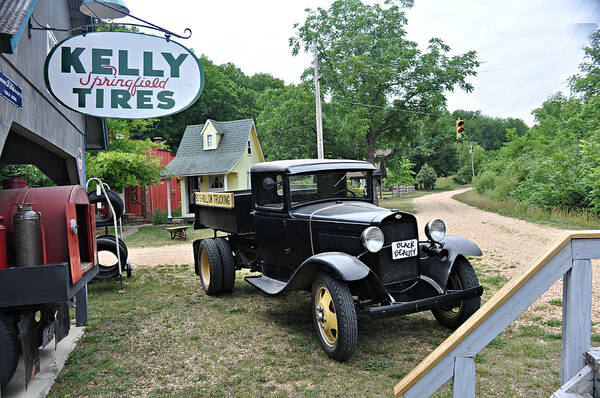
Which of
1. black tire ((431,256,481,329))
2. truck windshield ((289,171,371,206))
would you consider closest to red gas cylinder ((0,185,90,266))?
truck windshield ((289,171,371,206))

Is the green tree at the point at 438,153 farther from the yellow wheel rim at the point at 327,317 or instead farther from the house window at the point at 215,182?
the yellow wheel rim at the point at 327,317

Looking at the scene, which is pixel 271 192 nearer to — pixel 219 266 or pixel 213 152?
pixel 219 266

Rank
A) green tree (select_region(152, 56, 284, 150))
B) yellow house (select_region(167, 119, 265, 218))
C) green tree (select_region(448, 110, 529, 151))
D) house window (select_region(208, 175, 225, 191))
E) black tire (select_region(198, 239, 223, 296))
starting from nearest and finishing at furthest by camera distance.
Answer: black tire (select_region(198, 239, 223, 296)) < yellow house (select_region(167, 119, 265, 218)) < house window (select_region(208, 175, 225, 191)) < green tree (select_region(152, 56, 284, 150)) < green tree (select_region(448, 110, 529, 151))

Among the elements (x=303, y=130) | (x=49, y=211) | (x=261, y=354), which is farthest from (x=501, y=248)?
(x=303, y=130)

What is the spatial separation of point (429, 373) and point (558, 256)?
0.95 metres

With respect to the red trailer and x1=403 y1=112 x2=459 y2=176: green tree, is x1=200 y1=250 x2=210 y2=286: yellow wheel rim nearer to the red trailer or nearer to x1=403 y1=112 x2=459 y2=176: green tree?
the red trailer

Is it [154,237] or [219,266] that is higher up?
[219,266]

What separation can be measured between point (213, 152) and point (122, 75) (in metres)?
20.7

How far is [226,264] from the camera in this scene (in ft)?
21.5

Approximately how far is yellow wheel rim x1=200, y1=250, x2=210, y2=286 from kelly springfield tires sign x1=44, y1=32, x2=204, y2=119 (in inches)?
134

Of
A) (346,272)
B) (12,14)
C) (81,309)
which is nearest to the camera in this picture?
(12,14)

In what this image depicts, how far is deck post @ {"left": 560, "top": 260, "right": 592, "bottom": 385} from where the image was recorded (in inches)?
87.3

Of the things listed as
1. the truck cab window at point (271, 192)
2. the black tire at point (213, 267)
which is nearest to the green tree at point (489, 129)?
the black tire at point (213, 267)

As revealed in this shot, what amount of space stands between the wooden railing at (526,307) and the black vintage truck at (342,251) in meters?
1.49
